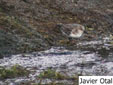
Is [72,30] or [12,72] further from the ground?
[12,72]

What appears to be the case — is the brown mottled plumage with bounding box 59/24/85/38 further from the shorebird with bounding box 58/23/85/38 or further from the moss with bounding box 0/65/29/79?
the moss with bounding box 0/65/29/79

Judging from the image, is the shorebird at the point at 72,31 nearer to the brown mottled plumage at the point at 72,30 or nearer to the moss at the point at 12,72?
the brown mottled plumage at the point at 72,30

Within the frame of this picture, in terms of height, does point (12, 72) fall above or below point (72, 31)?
above

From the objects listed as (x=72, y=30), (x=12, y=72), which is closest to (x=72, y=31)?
(x=72, y=30)

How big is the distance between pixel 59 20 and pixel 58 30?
64.4 inches

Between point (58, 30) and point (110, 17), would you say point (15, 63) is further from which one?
point (110, 17)

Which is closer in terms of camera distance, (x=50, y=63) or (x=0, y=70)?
(x=0, y=70)

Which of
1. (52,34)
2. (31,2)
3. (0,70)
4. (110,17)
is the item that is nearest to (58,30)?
(52,34)

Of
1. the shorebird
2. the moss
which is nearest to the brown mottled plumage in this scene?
the shorebird

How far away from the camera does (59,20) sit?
16547 millimetres

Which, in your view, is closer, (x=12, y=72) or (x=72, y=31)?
(x=12, y=72)

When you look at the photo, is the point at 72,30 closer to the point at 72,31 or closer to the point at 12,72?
the point at 72,31

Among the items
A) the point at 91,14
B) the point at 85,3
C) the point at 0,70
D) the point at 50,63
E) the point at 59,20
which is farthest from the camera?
the point at 85,3

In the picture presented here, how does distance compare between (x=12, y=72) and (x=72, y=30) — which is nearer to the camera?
(x=12, y=72)
